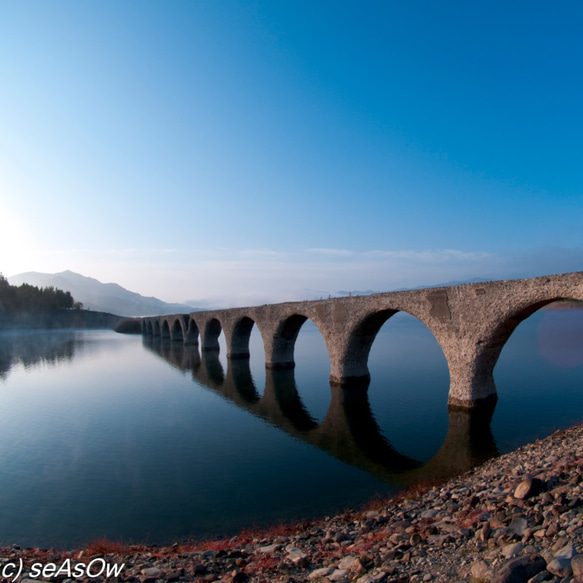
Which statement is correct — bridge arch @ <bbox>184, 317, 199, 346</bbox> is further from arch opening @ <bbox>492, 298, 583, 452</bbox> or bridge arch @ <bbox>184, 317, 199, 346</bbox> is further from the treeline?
the treeline

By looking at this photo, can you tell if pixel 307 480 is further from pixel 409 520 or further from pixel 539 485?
pixel 539 485

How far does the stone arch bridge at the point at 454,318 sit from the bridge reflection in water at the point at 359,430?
1188mm

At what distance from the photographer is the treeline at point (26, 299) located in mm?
105812

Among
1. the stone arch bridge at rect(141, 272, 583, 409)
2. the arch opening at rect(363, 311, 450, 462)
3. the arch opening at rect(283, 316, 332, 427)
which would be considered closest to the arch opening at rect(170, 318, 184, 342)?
the arch opening at rect(283, 316, 332, 427)

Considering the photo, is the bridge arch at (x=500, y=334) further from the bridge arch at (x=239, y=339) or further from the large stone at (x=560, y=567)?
the bridge arch at (x=239, y=339)

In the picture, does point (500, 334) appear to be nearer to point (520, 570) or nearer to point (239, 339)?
point (520, 570)

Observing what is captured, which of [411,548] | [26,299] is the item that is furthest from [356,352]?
[26,299]

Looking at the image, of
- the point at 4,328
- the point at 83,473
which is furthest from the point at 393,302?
the point at 4,328

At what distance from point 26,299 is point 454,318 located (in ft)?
404

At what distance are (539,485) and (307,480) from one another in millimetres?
7051

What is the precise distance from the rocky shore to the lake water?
1777mm

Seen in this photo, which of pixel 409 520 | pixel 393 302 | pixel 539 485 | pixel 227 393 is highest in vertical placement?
pixel 393 302

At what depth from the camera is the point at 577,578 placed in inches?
165

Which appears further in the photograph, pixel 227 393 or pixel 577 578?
pixel 227 393
